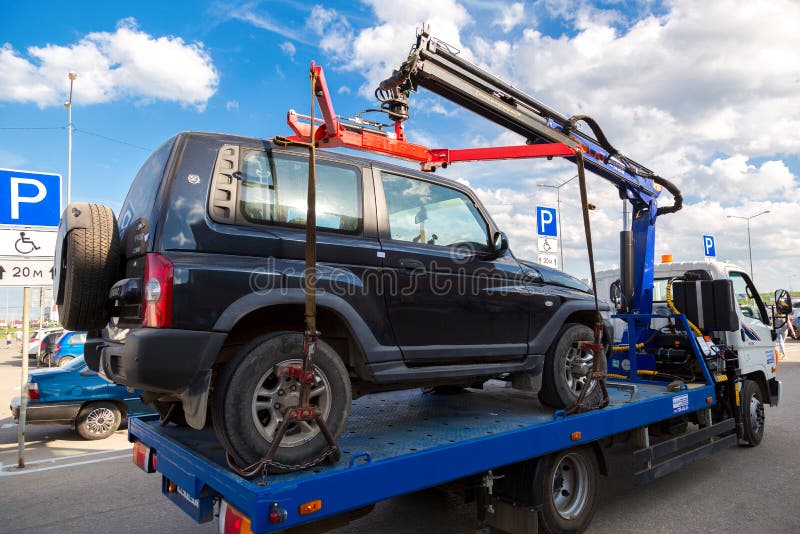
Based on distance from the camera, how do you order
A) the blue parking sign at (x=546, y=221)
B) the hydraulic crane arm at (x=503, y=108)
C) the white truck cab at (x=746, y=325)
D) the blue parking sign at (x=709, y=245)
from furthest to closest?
the blue parking sign at (x=709, y=245) < the blue parking sign at (x=546, y=221) < the white truck cab at (x=746, y=325) < the hydraulic crane arm at (x=503, y=108)

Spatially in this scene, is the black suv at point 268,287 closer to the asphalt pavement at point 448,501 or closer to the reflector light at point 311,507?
the reflector light at point 311,507

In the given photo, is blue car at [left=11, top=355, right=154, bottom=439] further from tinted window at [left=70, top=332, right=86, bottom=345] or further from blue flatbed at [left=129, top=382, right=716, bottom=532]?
tinted window at [left=70, top=332, right=86, bottom=345]

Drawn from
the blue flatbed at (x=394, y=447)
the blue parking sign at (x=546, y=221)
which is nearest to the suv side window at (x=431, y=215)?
the blue flatbed at (x=394, y=447)

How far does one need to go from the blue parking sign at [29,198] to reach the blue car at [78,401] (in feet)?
6.98

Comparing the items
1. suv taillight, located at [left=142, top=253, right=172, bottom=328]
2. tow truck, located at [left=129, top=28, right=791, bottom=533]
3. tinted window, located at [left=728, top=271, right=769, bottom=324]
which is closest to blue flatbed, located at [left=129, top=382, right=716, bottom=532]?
tow truck, located at [left=129, top=28, right=791, bottom=533]

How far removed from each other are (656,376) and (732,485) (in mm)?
1291

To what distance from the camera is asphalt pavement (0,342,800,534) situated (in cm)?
452

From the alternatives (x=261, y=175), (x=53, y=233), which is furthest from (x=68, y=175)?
(x=261, y=175)

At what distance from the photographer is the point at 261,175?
3.23 m

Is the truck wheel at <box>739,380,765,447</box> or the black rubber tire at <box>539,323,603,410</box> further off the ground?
the black rubber tire at <box>539,323,603,410</box>

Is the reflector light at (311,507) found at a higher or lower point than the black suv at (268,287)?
lower

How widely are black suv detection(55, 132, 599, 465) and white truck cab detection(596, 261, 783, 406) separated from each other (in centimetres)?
387

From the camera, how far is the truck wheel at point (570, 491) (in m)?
3.85

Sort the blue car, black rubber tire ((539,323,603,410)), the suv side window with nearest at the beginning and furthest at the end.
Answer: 1. the suv side window
2. black rubber tire ((539,323,603,410))
3. the blue car
